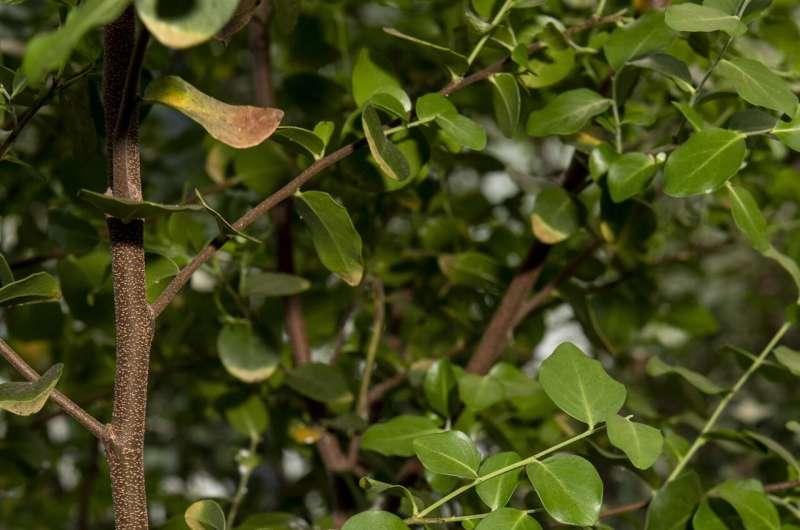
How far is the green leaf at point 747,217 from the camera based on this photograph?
43 cm

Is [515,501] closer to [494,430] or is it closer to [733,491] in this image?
[494,430]

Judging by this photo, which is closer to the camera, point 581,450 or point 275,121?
point 275,121

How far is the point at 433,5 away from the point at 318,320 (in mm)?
244

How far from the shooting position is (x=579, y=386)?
393 mm

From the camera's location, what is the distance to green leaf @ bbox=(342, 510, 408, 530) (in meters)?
0.36

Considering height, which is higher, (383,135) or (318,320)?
(383,135)

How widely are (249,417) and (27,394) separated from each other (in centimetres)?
33

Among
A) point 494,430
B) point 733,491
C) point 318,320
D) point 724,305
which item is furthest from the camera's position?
point 724,305

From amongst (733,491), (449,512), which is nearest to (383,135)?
(733,491)

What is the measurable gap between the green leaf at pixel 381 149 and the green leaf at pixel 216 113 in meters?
0.05

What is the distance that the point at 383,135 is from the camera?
1.27 feet

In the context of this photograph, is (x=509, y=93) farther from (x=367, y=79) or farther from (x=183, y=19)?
(x=183, y=19)

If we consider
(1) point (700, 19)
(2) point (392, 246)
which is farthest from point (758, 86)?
(2) point (392, 246)

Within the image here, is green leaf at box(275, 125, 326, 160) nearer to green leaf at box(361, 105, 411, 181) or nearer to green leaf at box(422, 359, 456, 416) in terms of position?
green leaf at box(361, 105, 411, 181)
